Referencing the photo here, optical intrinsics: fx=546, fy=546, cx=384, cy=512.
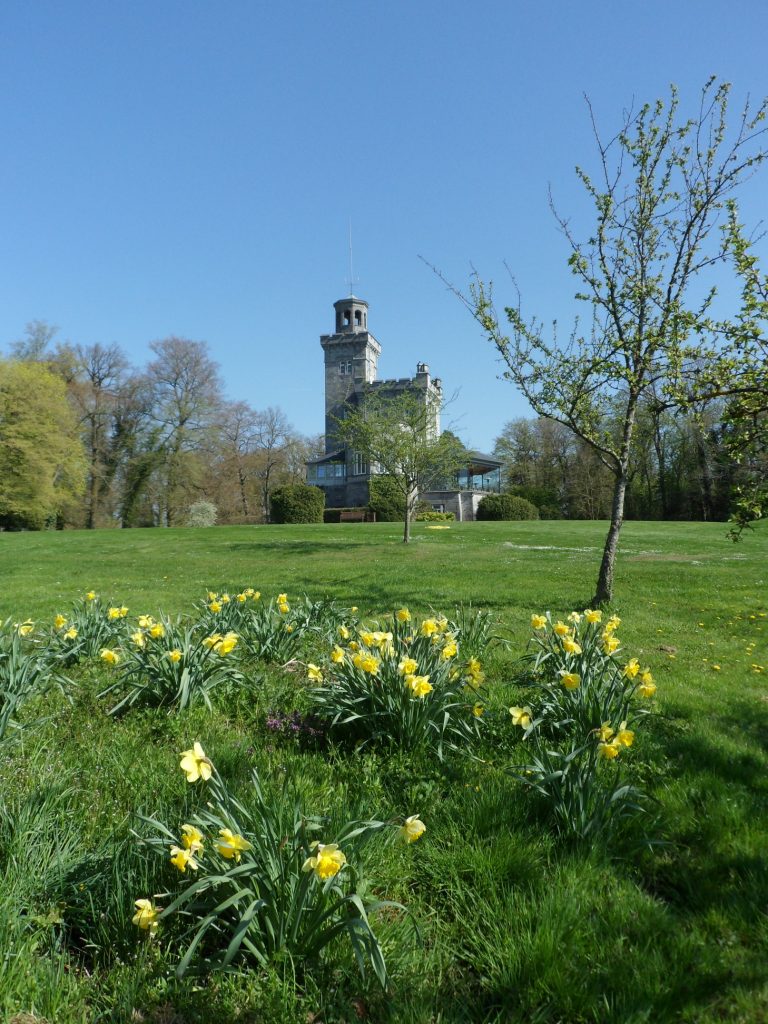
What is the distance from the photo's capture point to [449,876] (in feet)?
7.42

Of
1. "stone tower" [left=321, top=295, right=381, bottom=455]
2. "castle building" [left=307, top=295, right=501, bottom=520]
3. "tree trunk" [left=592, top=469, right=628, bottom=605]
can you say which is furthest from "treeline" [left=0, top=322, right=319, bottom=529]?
"tree trunk" [left=592, top=469, right=628, bottom=605]

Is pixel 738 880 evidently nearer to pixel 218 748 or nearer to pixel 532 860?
pixel 532 860

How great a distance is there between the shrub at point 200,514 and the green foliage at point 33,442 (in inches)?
340

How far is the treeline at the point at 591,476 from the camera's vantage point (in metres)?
37.3

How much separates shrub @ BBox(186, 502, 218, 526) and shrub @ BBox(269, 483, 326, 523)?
8.92 meters

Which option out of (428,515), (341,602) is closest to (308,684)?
(341,602)

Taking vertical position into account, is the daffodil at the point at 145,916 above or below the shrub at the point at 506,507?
below

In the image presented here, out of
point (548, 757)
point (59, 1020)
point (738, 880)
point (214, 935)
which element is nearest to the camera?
point (59, 1020)

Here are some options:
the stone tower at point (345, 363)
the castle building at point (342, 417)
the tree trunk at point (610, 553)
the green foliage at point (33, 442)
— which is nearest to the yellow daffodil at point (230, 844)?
the tree trunk at point (610, 553)

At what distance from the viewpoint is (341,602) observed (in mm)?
8211

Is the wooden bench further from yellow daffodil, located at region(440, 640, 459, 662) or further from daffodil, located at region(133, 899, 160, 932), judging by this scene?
daffodil, located at region(133, 899, 160, 932)

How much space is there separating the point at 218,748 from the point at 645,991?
2.33m

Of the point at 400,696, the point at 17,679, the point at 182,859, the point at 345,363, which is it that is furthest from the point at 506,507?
the point at 182,859

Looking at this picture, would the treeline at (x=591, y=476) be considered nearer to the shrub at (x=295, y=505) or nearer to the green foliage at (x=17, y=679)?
the shrub at (x=295, y=505)
